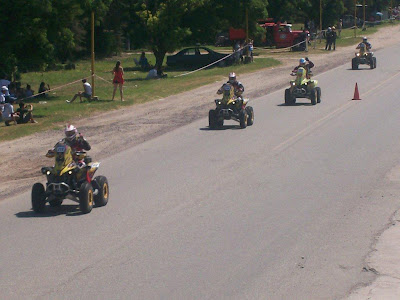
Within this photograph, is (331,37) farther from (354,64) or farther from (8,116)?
(8,116)

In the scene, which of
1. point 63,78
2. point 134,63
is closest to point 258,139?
point 63,78

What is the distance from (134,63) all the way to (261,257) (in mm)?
43375

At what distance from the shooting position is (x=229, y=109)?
73.9 feet

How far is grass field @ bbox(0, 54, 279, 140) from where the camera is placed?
26.1 metres

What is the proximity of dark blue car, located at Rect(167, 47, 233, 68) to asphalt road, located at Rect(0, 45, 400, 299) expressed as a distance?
87.1 feet

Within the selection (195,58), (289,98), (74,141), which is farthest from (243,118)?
(195,58)

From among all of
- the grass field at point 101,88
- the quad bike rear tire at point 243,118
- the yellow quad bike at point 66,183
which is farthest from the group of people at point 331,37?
the yellow quad bike at point 66,183

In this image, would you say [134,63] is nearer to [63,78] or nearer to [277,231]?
[63,78]

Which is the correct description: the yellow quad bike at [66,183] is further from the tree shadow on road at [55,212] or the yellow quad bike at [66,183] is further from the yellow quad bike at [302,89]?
the yellow quad bike at [302,89]

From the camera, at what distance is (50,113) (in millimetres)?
27984

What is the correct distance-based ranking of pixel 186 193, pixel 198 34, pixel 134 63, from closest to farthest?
1. pixel 186 193
2. pixel 198 34
3. pixel 134 63

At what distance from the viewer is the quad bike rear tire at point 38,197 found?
13.1 metres

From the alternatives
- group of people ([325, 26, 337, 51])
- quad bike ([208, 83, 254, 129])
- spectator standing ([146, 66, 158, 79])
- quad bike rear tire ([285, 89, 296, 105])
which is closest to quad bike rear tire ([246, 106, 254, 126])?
quad bike ([208, 83, 254, 129])

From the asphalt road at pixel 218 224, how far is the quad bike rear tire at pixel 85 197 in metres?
0.15
